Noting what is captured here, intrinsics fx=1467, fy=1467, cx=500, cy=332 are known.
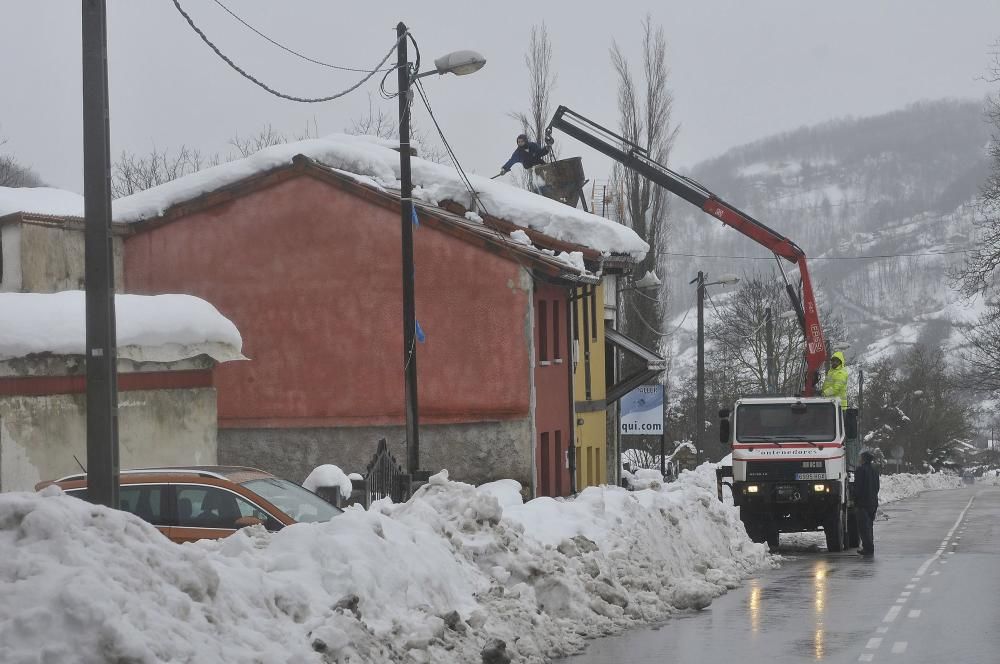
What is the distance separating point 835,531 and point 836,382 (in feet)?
10.8

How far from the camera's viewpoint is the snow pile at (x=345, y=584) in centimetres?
883

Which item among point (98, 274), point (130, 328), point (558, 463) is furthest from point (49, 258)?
point (98, 274)

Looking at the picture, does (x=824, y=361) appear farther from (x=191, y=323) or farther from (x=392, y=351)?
(x=191, y=323)

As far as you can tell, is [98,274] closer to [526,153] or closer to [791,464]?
[791,464]

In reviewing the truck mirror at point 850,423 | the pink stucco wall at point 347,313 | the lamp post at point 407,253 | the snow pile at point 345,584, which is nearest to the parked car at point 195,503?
the snow pile at point 345,584

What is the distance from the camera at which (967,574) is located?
2091cm

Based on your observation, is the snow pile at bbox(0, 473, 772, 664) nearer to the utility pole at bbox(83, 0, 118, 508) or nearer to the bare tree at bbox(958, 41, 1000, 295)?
the utility pole at bbox(83, 0, 118, 508)

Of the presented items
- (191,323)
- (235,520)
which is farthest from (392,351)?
(235,520)

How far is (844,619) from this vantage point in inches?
606

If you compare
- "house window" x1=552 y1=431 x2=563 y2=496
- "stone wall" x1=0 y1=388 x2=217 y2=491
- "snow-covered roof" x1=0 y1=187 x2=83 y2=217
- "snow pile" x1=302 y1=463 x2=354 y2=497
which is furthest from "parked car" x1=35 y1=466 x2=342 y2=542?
"house window" x1=552 y1=431 x2=563 y2=496

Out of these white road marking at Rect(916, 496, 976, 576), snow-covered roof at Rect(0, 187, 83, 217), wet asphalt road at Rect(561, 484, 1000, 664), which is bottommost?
white road marking at Rect(916, 496, 976, 576)

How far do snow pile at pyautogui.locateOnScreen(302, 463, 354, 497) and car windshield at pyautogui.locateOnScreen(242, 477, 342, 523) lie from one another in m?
5.67

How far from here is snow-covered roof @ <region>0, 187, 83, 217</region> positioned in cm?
3139

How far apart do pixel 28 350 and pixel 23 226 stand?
6999 millimetres
